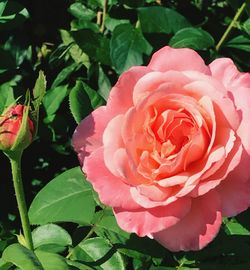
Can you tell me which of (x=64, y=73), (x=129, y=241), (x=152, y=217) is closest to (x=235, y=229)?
(x=129, y=241)

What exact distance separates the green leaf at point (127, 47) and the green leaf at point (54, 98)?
8.1 inches

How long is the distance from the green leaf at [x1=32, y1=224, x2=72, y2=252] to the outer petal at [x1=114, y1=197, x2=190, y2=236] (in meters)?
0.25

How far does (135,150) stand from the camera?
0.94m

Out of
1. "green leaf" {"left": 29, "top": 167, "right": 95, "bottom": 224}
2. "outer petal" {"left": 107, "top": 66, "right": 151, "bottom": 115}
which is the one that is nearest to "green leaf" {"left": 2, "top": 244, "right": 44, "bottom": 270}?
"green leaf" {"left": 29, "top": 167, "right": 95, "bottom": 224}

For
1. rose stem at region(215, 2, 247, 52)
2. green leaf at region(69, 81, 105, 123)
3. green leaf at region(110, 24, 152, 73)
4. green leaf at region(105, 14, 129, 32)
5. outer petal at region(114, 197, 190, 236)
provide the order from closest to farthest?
outer petal at region(114, 197, 190, 236)
green leaf at region(69, 81, 105, 123)
green leaf at region(110, 24, 152, 73)
rose stem at region(215, 2, 247, 52)
green leaf at region(105, 14, 129, 32)

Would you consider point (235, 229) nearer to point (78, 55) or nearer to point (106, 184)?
point (106, 184)

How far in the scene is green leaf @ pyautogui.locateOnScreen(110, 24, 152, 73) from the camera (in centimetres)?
143

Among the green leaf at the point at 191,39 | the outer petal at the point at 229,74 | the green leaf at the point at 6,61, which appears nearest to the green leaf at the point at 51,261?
the outer petal at the point at 229,74

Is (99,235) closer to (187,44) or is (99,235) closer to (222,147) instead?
(222,147)

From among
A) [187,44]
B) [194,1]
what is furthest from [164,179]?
[194,1]

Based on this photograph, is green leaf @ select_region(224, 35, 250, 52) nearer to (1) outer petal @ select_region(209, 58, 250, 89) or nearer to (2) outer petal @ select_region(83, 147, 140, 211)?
(1) outer petal @ select_region(209, 58, 250, 89)

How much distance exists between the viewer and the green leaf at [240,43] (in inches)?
60.9

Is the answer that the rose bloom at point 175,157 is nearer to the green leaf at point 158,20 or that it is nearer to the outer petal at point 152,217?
the outer petal at point 152,217

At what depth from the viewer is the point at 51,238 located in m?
1.18
